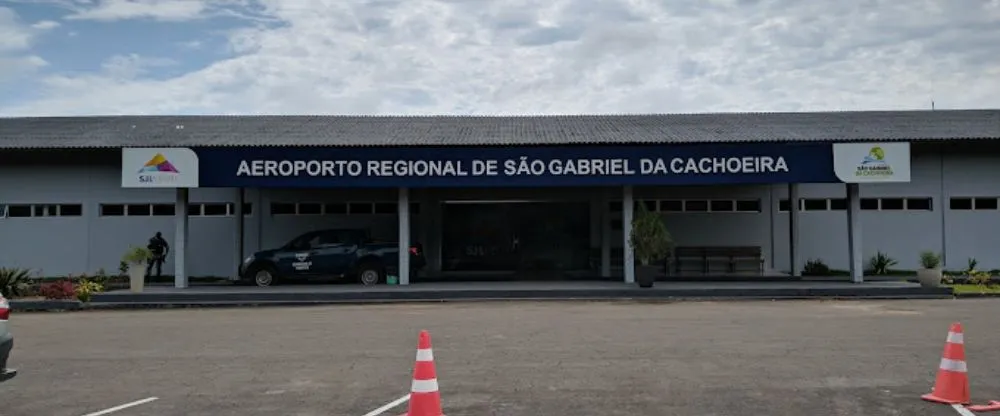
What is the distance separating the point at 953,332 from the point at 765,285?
14.2m

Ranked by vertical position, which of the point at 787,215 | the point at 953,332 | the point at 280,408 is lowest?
the point at 280,408

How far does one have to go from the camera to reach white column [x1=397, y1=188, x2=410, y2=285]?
2225cm

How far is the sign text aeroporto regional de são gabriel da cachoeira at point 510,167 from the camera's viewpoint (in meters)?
21.5

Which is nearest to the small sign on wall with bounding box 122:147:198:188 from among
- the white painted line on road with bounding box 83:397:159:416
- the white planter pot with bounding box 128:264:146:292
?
the white planter pot with bounding box 128:264:146:292

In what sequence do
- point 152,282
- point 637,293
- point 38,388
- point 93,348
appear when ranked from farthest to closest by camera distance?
point 152,282, point 637,293, point 93,348, point 38,388

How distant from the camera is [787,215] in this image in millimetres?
26172

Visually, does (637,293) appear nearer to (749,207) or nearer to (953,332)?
(749,207)

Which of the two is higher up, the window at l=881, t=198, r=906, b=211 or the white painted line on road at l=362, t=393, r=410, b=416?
the window at l=881, t=198, r=906, b=211

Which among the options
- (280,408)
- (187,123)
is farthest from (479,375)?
(187,123)

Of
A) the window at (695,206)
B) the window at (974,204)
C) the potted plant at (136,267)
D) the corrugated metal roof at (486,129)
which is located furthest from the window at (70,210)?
the window at (974,204)

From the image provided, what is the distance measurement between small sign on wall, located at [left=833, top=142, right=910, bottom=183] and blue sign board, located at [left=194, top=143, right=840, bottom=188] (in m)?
0.34

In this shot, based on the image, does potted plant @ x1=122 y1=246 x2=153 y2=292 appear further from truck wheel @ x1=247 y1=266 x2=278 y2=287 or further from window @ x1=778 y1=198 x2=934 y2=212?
window @ x1=778 y1=198 x2=934 y2=212

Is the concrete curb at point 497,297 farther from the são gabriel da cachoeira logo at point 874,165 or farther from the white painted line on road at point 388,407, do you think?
the white painted line on road at point 388,407

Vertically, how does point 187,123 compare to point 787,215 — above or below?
above
